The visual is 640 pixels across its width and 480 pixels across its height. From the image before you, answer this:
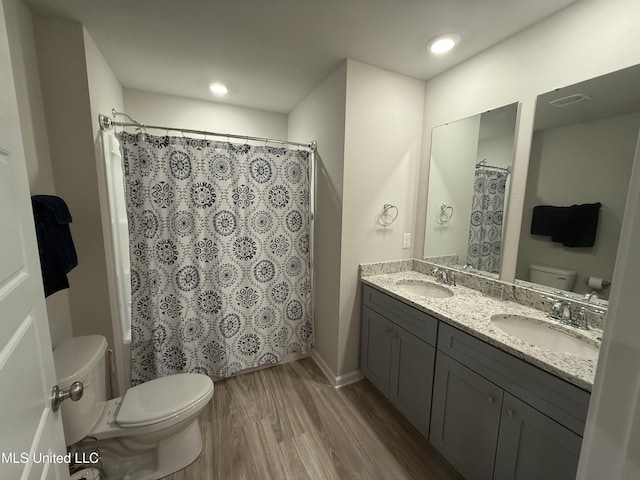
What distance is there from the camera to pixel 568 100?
50.5 inches

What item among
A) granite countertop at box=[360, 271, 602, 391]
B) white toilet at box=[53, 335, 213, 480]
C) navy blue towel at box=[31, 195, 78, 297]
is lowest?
white toilet at box=[53, 335, 213, 480]

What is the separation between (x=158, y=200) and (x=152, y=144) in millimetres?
366

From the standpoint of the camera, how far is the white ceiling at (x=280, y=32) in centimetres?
128

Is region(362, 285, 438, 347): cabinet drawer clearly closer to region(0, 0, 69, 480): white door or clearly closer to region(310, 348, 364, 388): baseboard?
region(310, 348, 364, 388): baseboard

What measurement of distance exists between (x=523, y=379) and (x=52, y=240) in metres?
2.14

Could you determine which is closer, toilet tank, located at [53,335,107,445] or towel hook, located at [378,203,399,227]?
toilet tank, located at [53,335,107,445]

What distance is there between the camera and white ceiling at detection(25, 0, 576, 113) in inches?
50.3

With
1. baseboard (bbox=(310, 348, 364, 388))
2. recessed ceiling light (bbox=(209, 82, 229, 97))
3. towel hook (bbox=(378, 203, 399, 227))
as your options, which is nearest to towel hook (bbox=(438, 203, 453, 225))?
towel hook (bbox=(378, 203, 399, 227))

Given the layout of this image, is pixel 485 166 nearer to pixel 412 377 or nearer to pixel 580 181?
pixel 580 181

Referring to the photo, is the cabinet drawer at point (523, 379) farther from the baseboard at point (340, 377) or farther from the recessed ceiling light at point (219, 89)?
the recessed ceiling light at point (219, 89)

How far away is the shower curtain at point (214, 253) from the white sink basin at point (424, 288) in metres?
0.82

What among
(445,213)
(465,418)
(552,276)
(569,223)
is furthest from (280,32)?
(465,418)

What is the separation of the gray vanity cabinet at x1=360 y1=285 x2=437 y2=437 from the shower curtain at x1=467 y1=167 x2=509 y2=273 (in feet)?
2.09

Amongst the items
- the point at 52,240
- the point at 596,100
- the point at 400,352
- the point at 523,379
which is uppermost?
the point at 596,100
